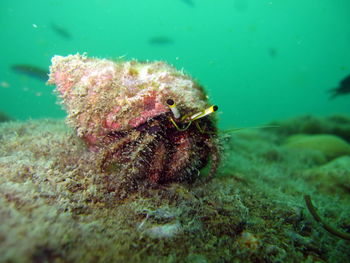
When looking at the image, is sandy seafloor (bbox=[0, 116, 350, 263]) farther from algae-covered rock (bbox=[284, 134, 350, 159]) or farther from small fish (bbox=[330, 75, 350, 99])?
small fish (bbox=[330, 75, 350, 99])

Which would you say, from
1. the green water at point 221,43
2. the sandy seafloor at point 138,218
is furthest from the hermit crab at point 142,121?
the green water at point 221,43

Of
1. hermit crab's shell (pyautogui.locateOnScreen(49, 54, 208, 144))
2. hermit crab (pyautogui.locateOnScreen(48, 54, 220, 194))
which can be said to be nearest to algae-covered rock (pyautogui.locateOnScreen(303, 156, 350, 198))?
hermit crab (pyautogui.locateOnScreen(48, 54, 220, 194))

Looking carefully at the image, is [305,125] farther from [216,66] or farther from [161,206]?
[216,66]

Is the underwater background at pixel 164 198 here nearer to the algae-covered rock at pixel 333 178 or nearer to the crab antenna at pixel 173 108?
the algae-covered rock at pixel 333 178

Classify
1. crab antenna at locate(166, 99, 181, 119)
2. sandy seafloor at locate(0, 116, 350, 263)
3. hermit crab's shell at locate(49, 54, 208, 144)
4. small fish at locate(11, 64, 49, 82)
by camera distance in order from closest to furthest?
1. sandy seafloor at locate(0, 116, 350, 263)
2. crab antenna at locate(166, 99, 181, 119)
3. hermit crab's shell at locate(49, 54, 208, 144)
4. small fish at locate(11, 64, 49, 82)

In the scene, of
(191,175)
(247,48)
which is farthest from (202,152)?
(247,48)

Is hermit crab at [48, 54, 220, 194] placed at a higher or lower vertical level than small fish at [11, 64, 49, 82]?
lower
